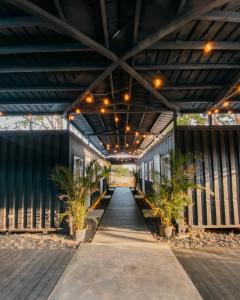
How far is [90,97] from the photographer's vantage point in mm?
5629

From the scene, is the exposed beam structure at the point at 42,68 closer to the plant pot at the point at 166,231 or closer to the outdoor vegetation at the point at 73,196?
the outdoor vegetation at the point at 73,196

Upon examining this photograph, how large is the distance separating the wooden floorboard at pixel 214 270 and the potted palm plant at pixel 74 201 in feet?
6.38

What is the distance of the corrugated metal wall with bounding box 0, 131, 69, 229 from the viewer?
455cm

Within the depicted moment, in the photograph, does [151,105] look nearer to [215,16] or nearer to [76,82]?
[76,82]

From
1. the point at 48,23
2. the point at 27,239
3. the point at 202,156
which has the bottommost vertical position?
the point at 27,239

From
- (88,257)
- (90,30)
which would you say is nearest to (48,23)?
(90,30)

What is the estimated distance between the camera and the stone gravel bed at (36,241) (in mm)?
3742

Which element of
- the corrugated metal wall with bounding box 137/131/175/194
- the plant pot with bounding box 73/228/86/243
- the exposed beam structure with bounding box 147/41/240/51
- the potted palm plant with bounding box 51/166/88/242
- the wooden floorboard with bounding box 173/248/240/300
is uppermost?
the exposed beam structure with bounding box 147/41/240/51

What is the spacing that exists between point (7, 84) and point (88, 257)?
441 centimetres

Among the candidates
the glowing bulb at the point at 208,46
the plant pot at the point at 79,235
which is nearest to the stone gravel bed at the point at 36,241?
the plant pot at the point at 79,235

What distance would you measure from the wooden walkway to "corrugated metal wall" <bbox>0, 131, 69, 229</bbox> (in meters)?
1.05

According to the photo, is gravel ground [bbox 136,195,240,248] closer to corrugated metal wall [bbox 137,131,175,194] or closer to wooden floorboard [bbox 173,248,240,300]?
wooden floorboard [bbox 173,248,240,300]

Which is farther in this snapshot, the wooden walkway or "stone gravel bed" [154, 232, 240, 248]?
"stone gravel bed" [154, 232, 240, 248]

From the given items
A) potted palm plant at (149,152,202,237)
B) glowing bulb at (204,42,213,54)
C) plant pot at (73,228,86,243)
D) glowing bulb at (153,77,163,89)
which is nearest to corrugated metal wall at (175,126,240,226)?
potted palm plant at (149,152,202,237)
